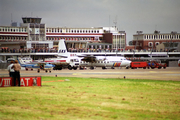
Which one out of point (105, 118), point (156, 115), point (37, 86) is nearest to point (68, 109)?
point (105, 118)

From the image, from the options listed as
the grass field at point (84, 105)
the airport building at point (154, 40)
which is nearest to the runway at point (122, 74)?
the grass field at point (84, 105)

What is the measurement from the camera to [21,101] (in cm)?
1911

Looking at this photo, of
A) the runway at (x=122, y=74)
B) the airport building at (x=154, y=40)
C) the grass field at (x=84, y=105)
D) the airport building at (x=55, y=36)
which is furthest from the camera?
the airport building at (x=154, y=40)

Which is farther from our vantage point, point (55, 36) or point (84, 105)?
point (55, 36)

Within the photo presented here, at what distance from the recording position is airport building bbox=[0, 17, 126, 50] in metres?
132

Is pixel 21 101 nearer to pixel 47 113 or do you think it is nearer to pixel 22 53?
pixel 47 113

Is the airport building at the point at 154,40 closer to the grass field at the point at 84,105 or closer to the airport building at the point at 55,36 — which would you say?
the airport building at the point at 55,36

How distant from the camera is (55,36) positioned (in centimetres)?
14275

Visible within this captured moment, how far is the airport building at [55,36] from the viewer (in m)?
132

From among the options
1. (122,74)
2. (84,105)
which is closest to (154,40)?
(122,74)

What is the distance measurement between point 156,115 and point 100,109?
314 cm

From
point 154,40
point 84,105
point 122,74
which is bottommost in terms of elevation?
point 84,105

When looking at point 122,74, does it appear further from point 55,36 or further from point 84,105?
point 55,36

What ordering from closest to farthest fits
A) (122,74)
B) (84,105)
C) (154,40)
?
1. (84,105)
2. (122,74)
3. (154,40)
